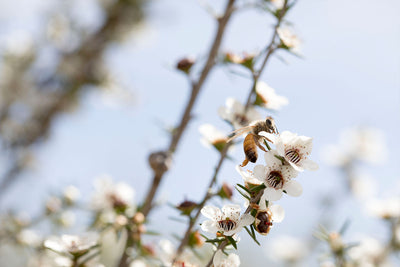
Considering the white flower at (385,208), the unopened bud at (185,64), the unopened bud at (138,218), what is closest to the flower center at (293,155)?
the unopened bud at (138,218)

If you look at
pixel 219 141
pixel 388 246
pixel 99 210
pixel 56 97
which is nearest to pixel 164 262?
pixel 219 141

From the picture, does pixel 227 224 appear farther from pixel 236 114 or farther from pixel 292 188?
pixel 236 114

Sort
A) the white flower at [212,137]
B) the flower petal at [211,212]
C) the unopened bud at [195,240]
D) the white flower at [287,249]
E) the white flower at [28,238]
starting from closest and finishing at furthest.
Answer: the flower petal at [211,212]
the unopened bud at [195,240]
the white flower at [212,137]
the white flower at [28,238]
the white flower at [287,249]

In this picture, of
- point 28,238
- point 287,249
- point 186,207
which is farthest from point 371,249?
point 287,249

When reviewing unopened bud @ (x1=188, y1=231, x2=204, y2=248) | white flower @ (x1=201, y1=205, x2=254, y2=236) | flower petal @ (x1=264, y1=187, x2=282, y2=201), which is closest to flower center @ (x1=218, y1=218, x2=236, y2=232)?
white flower @ (x1=201, y1=205, x2=254, y2=236)

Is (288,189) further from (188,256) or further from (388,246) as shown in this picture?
(388,246)

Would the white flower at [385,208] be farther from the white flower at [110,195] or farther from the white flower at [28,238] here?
the white flower at [28,238]

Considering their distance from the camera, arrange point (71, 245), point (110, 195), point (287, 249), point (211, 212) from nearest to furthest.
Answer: point (211, 212) < point (71, 245) < point (110, 195) < point (287, 249)
